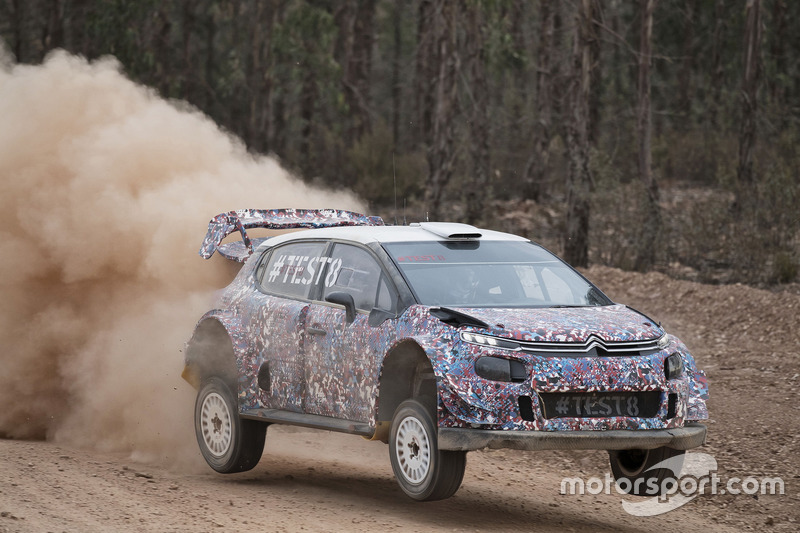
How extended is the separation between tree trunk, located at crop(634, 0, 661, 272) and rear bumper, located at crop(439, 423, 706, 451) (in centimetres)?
1342

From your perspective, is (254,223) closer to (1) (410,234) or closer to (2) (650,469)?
(1) (410,234)

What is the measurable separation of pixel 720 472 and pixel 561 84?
94.4 ft

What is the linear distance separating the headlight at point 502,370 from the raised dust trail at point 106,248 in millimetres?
3423

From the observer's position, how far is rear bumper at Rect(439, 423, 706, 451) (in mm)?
6750

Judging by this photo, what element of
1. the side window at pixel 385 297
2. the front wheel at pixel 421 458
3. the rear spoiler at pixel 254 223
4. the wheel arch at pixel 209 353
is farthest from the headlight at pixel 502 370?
the rear spoiler at pixel 254 223

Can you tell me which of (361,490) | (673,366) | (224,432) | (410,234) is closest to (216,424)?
(224,432)

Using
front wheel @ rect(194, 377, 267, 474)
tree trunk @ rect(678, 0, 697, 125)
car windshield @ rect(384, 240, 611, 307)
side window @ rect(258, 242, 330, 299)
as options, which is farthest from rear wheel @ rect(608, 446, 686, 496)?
tree trunk @ rect(678, 0, 697, 125)

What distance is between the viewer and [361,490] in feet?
28.3

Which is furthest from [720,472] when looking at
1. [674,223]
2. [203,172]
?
[674,223]

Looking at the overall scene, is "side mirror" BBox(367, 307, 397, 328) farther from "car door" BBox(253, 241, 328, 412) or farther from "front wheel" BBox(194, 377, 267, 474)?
"front wheel" BBox(194, 377, 267, 474)

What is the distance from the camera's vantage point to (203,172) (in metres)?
13.0

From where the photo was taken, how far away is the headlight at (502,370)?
6.81 m

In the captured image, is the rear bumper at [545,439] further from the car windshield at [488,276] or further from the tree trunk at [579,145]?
the tree trunk at [579,145]

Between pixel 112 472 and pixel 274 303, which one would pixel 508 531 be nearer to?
pixel 274 303
